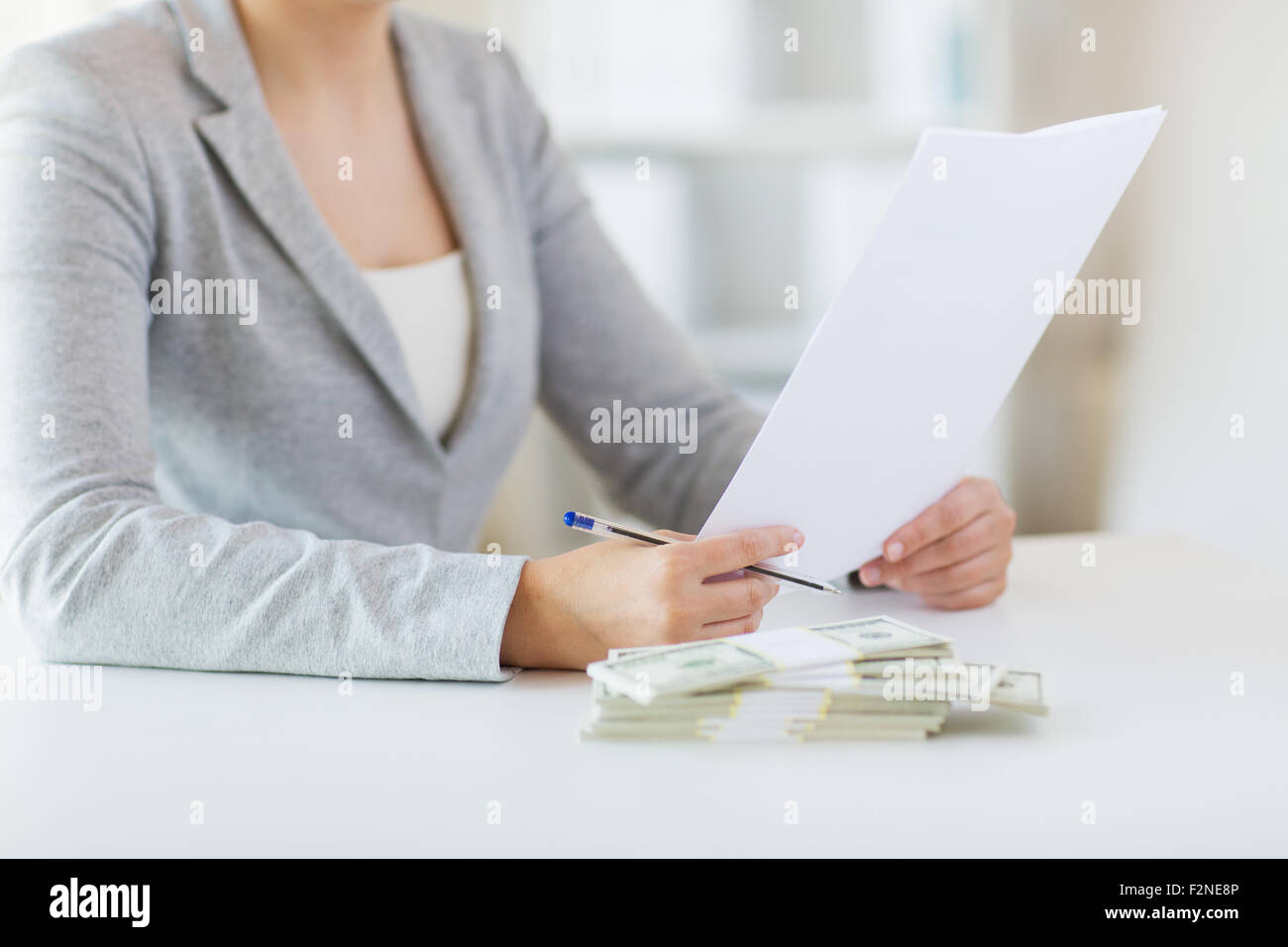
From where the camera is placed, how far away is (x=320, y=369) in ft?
3.79

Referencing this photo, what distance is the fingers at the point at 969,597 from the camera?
103 centimetres

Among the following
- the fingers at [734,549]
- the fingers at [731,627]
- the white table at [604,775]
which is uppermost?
the fingers at [734,549]

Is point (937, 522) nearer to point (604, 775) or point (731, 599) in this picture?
point (731, 599)

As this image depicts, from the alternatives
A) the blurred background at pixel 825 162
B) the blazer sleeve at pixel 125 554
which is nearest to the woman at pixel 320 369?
the blazer sleeve at pixel 125 554

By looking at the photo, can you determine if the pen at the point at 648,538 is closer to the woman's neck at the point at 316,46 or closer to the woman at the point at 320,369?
the woman at the point at 320,369

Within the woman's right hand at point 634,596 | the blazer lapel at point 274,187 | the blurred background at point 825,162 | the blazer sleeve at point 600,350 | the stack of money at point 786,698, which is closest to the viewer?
the stack of money at point 786,698

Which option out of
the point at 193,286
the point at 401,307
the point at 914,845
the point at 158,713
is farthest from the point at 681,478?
the point at 914,845

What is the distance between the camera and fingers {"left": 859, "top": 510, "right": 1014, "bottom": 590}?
1.01 m

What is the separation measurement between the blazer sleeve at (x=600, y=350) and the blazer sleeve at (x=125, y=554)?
1.81ft

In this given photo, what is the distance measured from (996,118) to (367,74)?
1890 mm

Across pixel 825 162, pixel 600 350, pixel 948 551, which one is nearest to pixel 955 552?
pixel 948 551

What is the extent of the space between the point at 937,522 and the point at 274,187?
0.69 meters

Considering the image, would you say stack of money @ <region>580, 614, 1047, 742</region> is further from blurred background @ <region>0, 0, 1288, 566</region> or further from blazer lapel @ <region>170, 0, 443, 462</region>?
blurred background @ <region>0, 0, 1288, 566</region>
